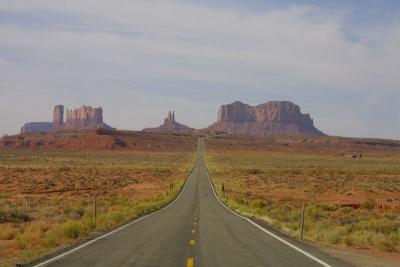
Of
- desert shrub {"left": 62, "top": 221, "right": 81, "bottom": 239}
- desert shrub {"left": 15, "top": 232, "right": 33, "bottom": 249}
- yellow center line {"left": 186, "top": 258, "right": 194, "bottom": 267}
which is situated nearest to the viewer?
yellow center line {"left": 186, "top": 258, "right": 194, "bottom": 267}

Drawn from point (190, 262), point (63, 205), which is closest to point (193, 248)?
point (190, 262)

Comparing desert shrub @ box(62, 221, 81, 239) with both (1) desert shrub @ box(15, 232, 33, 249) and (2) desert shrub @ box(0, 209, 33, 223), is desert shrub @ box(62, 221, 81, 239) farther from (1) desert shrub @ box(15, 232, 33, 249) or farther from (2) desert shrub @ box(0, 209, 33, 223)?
(2) desert shrub @ box(0, 209, 33, 223)

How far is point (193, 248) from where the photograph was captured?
1449cm

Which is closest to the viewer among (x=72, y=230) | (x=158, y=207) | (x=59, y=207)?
(x=72, y=230)

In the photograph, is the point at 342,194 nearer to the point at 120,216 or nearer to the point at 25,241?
the point at 120,216

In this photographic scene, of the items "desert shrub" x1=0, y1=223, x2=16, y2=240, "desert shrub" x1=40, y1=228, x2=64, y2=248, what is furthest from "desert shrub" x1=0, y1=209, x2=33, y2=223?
"desert shrub" x1=40, y1=228, x2=64, y2=248

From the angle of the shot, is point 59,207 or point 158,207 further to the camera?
point 158,207

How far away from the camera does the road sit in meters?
12.0

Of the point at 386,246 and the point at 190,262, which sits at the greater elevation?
the point at 190,262

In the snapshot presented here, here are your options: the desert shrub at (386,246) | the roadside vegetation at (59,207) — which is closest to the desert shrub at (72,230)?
the roadside vegetation at (59,207)

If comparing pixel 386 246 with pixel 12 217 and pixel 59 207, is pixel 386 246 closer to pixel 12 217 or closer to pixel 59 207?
pixel 12 217

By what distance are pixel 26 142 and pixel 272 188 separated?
143 m

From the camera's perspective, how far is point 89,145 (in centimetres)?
17300

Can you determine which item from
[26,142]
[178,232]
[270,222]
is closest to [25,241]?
[178,232]
